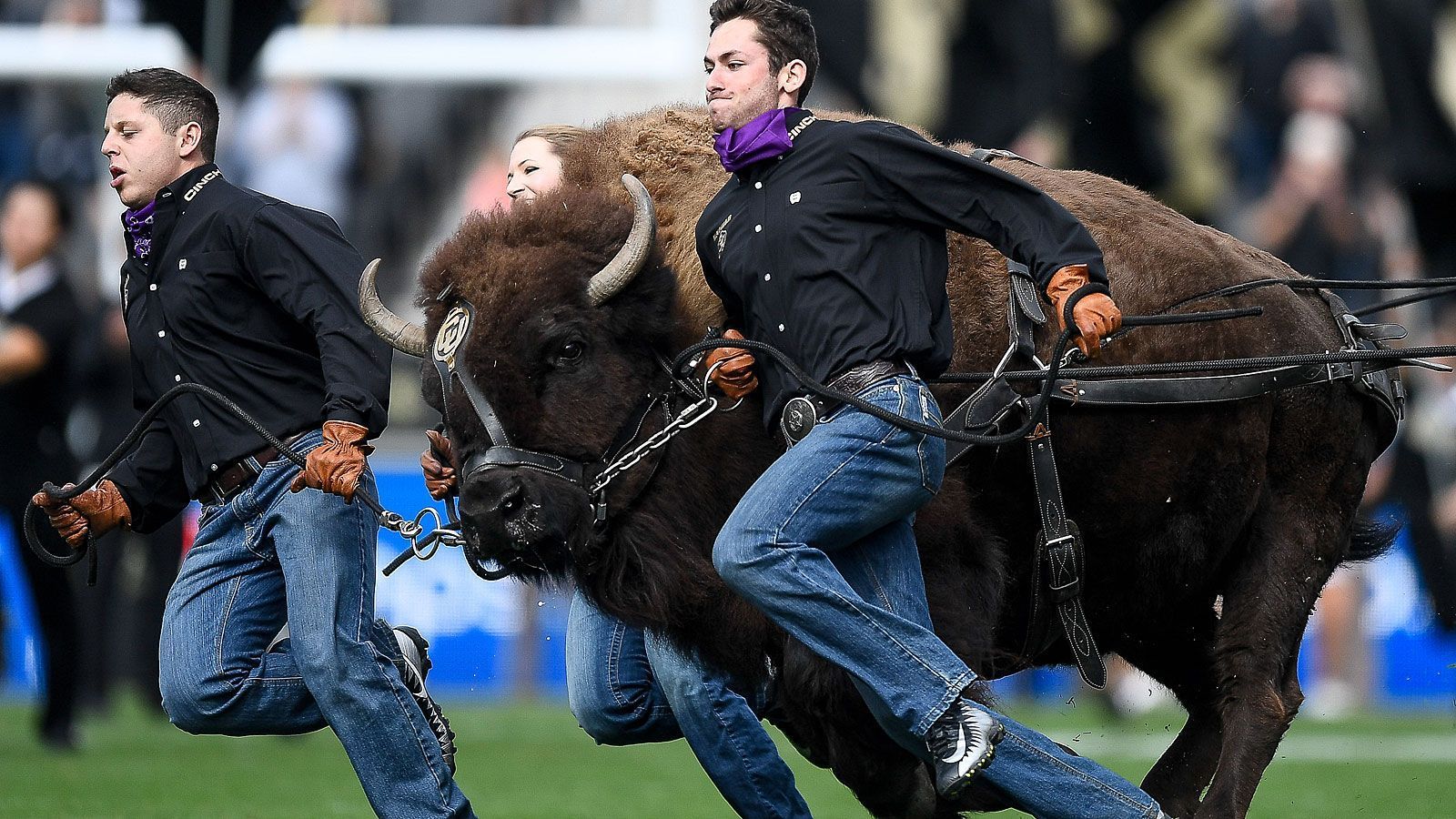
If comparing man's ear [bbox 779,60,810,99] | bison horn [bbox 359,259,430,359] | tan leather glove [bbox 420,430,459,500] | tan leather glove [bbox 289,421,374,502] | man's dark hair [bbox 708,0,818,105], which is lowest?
tan leather glove [bbox 420,430,459,500]

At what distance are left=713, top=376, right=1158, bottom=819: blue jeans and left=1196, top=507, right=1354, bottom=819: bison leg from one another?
1.24 m

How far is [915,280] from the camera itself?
4.89 meters

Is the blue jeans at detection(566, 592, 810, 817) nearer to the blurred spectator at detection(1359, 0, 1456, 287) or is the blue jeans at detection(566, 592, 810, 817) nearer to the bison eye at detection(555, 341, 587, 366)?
the bison eye at detection(555, 341, 587, 366)

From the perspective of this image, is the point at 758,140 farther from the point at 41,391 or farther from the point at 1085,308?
the point at 41,391

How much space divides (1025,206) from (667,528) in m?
1.34

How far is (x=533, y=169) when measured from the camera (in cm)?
619

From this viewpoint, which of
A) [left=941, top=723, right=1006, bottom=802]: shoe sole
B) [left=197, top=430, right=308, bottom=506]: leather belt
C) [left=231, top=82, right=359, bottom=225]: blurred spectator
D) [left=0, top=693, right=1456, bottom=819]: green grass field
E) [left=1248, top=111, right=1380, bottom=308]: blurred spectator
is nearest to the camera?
[left=941, top=723, right=1006, bottom=802]: shoe sole

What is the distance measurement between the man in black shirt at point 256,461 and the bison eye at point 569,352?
1.80 feet

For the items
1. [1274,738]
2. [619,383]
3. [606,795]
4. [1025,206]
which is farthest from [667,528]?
[606,795]

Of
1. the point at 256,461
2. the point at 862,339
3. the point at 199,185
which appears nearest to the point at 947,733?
the point at 862,339

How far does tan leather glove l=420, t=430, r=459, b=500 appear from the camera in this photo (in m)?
5.29

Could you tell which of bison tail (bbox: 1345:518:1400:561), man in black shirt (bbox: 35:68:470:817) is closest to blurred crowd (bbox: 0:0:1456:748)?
bison tail (bbox: 1345:518:1400:561)

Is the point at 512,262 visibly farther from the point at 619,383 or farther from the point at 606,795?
the point at 606,795

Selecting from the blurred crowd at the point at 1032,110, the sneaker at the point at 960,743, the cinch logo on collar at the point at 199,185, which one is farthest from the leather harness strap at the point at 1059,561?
the blurred crowd at the point at 1032,110
